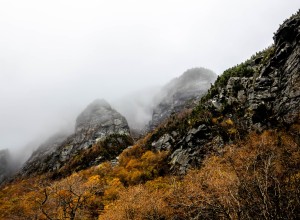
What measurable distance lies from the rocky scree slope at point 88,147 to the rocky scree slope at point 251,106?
59164 millimetres

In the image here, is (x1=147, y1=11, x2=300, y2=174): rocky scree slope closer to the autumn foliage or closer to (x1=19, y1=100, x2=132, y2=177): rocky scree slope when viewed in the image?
the autumn foliage

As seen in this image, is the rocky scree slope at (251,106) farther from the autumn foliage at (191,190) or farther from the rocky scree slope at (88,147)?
the rocky scree slope at (88,147)

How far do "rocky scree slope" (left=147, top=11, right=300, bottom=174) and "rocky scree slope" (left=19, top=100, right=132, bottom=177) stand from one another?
194ft

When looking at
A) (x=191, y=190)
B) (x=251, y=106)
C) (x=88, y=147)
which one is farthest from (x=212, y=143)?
(x=88, y=147)

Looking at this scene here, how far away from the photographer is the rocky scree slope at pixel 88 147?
12719cm

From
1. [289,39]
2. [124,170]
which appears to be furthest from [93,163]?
[289,39]

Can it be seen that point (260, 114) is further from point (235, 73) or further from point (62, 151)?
point (62, 151)

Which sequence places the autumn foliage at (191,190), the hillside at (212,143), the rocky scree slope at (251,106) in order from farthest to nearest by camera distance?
the rocky scree slope at (251,106) < the hillside at (212,143) < the autumn foliage at (191,190)

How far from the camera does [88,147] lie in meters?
154

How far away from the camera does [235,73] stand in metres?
86.9

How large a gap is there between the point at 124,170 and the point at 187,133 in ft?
78.6

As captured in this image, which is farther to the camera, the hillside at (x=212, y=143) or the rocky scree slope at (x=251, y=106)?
the rocky scree slope at (x=251, y=106)

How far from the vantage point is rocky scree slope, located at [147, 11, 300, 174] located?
57250 mm

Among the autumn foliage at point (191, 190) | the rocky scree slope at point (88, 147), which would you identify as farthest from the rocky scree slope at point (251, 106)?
the rocky scree slope at point (88, 147)
